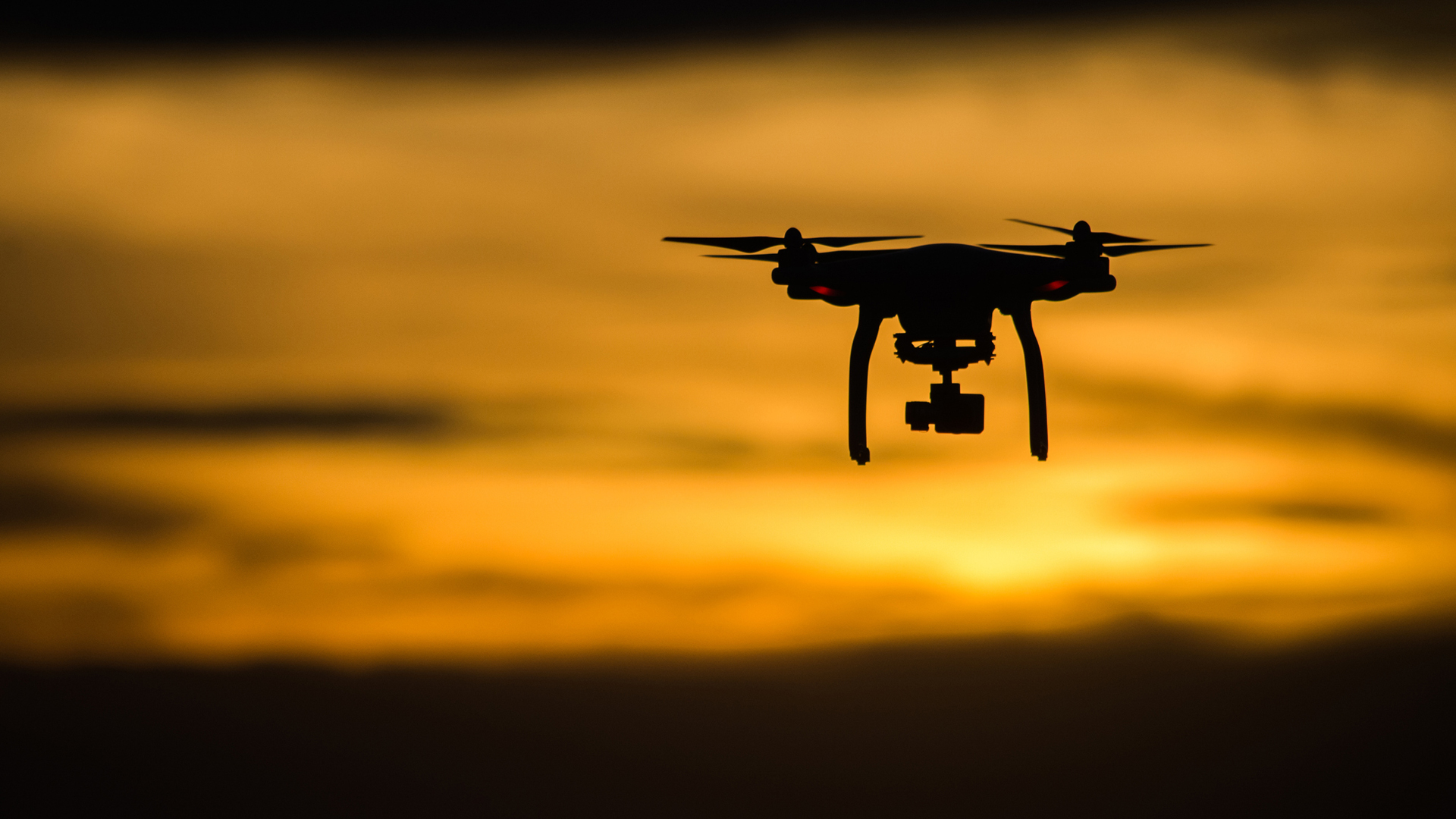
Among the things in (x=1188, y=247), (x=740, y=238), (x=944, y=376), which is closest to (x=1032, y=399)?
(x=944, y=376)

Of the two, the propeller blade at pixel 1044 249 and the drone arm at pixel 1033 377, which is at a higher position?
the propeller blade at pixel 1044 249

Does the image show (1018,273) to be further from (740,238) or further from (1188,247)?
(740,238)

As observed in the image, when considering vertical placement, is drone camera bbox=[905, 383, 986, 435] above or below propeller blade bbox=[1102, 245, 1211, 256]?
below

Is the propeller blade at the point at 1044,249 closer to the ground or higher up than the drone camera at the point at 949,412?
higher up
